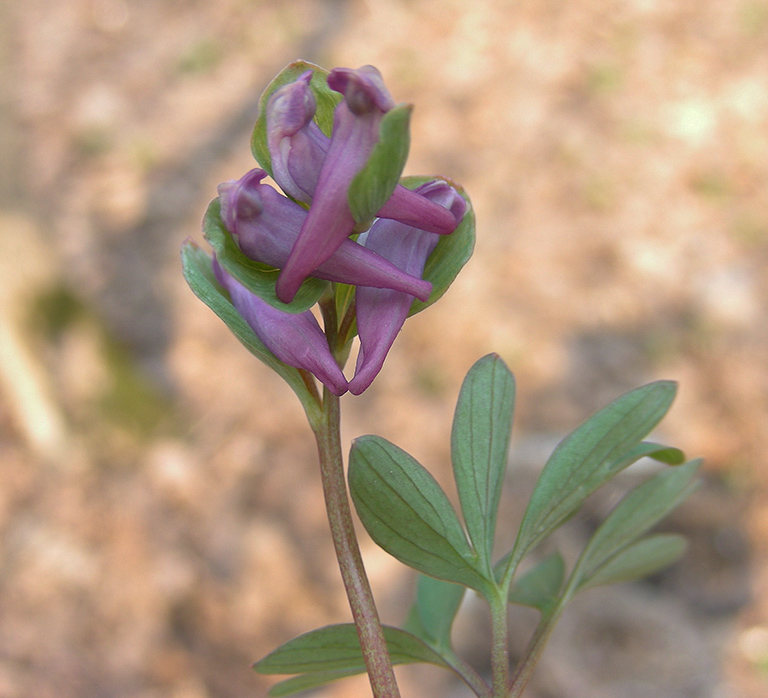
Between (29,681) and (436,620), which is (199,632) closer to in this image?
(29,681)

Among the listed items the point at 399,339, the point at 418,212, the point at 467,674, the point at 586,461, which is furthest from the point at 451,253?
the point at 399,339

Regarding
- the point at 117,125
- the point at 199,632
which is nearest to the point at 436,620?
the point at 199,632

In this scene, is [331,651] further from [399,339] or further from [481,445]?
[399,339]

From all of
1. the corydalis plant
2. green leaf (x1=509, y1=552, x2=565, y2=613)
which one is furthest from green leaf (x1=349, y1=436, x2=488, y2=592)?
green leaf (x1=509, y1=552, x2=565, y2=613)

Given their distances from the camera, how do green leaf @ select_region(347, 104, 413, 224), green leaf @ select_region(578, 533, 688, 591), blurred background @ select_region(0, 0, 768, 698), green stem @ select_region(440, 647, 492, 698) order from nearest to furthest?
green leaf @ select_region(347, 104, 413, 224)
green stem @ select_region(440, 647, 492, 698)
green leaf @ select_region(578, 533, 688, 591)
blurred background @ select_region(0, 0, 768, 698)

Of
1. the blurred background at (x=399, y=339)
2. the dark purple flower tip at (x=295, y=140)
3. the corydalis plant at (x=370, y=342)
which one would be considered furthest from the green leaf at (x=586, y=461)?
the blurred background at (x=399, y=339)

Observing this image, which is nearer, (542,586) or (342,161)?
(342,161)

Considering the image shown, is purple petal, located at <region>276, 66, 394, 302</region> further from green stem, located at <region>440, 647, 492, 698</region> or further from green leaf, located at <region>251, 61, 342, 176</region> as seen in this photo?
green stem, located at <region>440, 647, 492, 698</region>

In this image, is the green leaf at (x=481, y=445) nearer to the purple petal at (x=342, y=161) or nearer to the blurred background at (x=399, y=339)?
the purple petal at (x=342, y=161)
